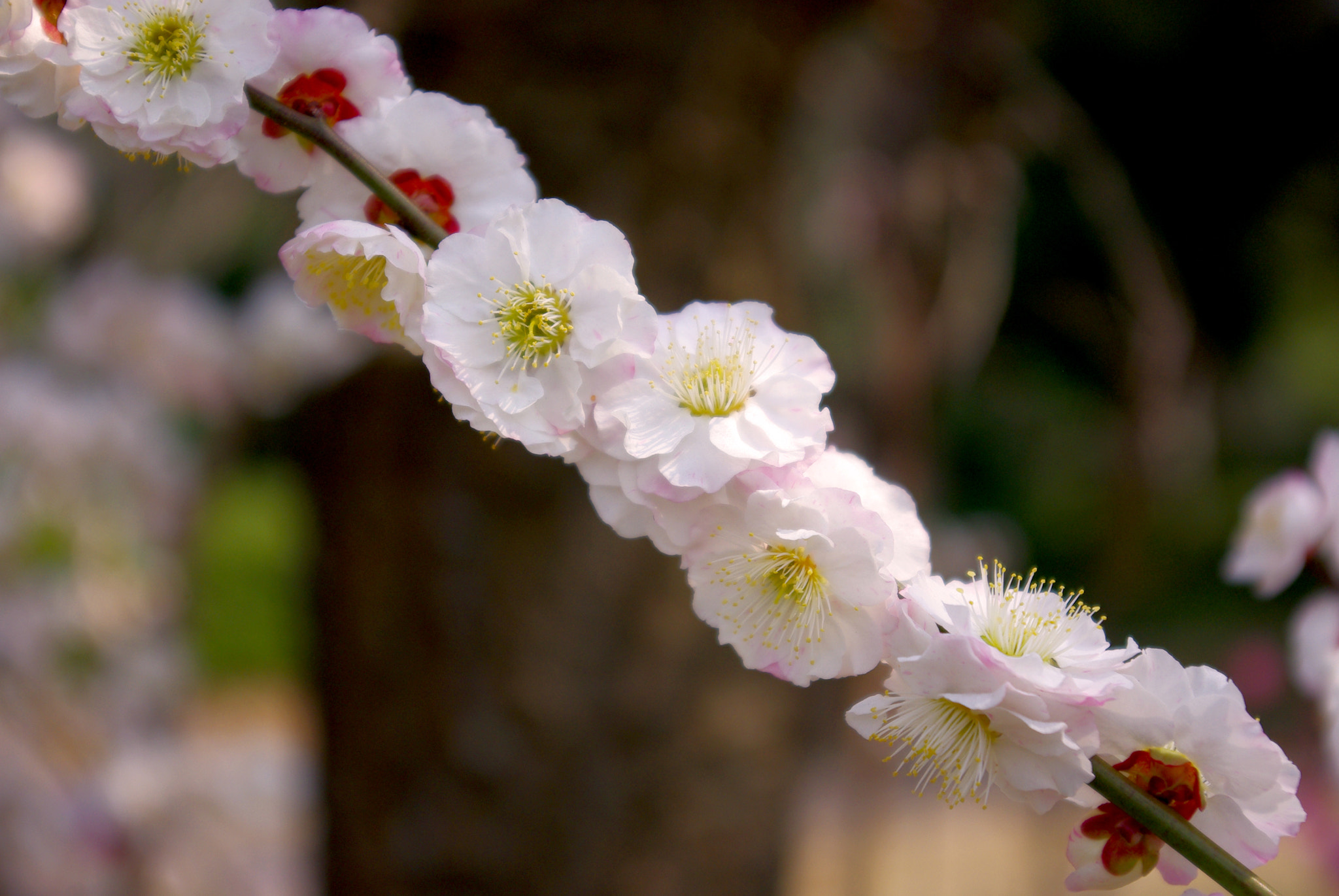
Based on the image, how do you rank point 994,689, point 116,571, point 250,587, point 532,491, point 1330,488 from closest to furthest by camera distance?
point 994,689 < point 1330,488 < point 532,491 < point 116,571 < point 250,587

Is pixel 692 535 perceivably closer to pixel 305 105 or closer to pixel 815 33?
pixel 305 105

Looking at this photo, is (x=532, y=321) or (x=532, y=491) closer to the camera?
(x=532, y=321)

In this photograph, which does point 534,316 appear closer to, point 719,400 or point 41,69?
point 719,400

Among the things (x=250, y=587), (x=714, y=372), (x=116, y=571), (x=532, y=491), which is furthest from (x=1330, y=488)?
(x=250, y=587)

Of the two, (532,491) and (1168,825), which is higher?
(532,491)

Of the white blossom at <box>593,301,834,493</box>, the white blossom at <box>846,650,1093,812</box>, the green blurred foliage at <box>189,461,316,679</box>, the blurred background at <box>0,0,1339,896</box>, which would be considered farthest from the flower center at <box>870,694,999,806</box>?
the green blurred foliage at <box>189,461,316,679</box>

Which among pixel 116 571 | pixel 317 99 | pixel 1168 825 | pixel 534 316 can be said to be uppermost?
pixel 116 571

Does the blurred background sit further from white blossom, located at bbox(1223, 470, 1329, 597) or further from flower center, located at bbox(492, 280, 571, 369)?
flower center, located at bbox(492, 280, 571, 369)

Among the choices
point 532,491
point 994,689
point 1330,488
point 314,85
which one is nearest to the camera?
point 994,689
